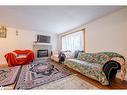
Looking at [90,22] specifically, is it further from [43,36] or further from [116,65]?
[43,36]

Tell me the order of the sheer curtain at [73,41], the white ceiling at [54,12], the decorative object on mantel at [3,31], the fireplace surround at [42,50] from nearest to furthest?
the white ceiling at [54,12], the decorative object on mantel at [3,31], the sheer curtain at [73,41], the fireplace surround at [42,50]

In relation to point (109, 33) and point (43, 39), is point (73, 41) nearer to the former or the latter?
point (43, 39)

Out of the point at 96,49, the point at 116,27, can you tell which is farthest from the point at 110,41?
the point at 96,49

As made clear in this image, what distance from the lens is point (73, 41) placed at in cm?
533

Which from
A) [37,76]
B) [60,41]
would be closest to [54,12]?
[37,76]

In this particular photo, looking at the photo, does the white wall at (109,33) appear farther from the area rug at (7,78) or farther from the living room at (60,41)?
the area rug at (7,78)

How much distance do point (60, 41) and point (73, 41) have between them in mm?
1499

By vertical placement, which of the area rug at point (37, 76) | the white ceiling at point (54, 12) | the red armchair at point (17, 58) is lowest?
the area rug at point (37, 76)

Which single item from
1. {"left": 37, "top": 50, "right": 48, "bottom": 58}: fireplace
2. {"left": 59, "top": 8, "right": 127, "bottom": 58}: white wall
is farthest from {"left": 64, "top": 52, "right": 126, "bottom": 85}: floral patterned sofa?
{"left": 37, "top": 50, "right": 48, "bottom": 58}: fireplace

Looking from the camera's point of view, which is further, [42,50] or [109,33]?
[42,50]

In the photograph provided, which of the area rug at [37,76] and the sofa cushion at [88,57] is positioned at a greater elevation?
the sofa cushion at [88,57]

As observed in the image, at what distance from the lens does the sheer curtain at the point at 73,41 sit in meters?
4.73

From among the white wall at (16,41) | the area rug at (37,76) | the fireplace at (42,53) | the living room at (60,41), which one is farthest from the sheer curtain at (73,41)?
the area rug at (37,76)

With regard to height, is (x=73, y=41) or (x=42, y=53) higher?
(x=73, y=41)
